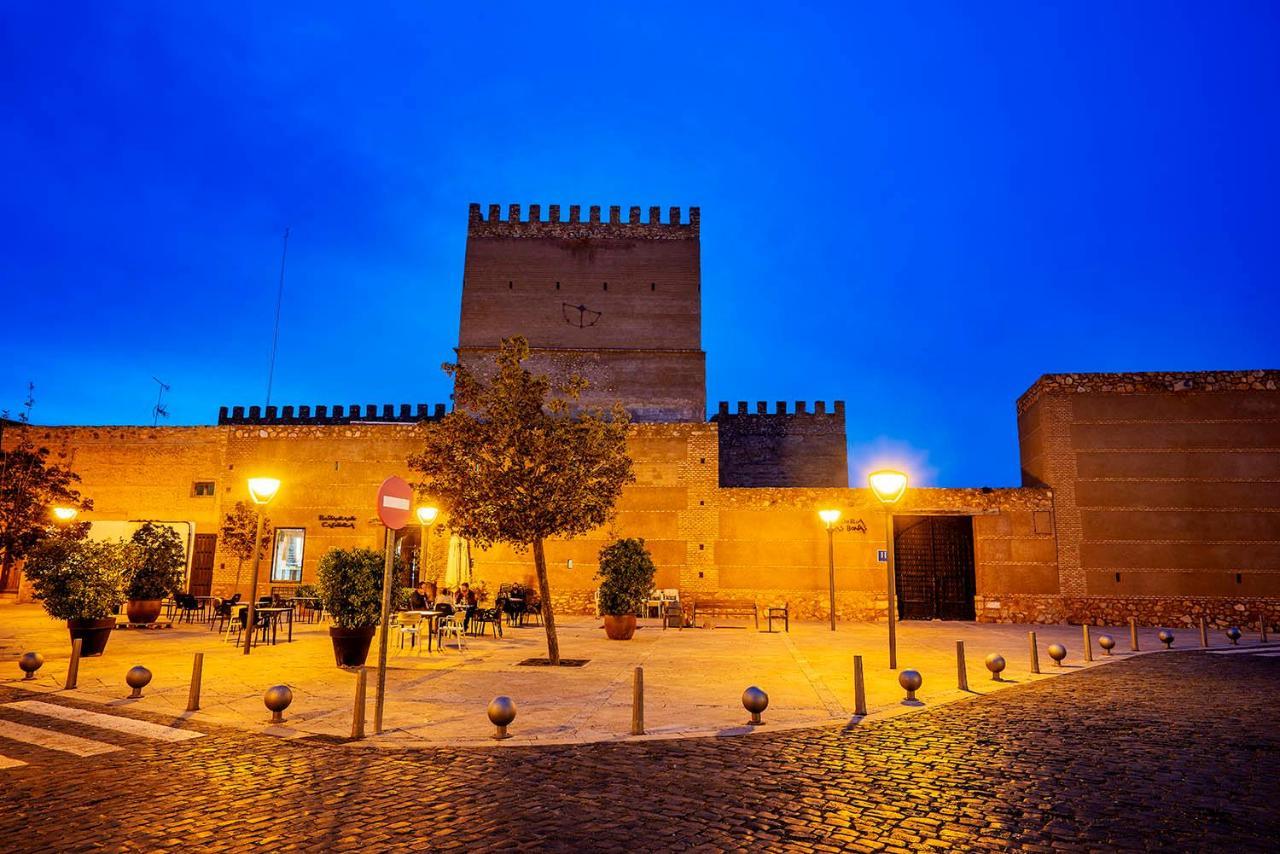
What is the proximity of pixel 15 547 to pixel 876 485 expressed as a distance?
71.3 ft

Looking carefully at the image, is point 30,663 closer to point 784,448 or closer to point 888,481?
point 888,481

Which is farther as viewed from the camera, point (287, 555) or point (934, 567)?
point (287, 555)

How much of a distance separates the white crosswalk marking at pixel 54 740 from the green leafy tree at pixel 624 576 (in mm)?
9893

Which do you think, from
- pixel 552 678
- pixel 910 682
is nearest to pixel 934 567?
pixel 910 682

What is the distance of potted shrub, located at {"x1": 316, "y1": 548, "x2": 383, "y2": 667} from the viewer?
1129cm

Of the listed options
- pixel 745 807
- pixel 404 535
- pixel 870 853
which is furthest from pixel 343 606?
pixel 404 535

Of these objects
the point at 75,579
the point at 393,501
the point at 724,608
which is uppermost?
the point at 393,501

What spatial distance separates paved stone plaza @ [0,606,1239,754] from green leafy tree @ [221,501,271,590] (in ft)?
Answer: 18.4

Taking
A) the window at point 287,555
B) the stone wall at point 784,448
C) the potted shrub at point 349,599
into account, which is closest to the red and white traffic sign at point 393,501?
the potted shrub at point 349,599

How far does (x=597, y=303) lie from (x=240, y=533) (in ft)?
56.0

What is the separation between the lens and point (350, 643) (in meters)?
11.4

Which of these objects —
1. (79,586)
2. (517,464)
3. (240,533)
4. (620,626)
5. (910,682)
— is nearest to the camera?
(910,682)

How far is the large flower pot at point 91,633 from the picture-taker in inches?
478

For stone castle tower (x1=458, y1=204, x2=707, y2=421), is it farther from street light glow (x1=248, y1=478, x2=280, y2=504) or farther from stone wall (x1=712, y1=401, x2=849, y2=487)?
street light glow (x1=248, y1=478, x2=280, y2=504)
